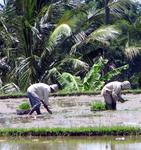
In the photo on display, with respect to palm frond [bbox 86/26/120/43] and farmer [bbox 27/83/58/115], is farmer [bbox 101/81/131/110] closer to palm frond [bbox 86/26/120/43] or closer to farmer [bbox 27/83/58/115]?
farmer [bbox 27/83/58/115]

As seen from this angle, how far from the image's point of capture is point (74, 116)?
15273 millimetres

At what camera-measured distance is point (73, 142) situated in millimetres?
10797

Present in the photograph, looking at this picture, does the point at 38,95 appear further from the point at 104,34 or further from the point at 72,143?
the point at 104,34

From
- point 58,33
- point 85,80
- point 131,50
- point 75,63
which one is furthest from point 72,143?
point 131,50

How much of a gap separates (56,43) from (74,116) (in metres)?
11.0

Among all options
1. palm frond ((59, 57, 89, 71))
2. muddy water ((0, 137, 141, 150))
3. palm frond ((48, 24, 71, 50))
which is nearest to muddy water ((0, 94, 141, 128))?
muddy water ((0, 137, 141, 150))

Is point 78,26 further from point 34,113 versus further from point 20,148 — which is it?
point 20,148

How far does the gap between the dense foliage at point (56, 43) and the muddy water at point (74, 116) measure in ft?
15.2

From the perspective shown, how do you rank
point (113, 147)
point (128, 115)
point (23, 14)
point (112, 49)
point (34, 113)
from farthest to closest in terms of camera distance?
point (112, 49) < point (23, 14) < point (34, 113) < point (128, 115) < point (113, 147)

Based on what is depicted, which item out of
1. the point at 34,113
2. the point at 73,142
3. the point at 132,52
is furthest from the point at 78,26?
the point at 73,142

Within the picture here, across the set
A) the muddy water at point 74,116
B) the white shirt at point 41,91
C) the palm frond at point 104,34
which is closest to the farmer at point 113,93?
the muddy water at point 74,116

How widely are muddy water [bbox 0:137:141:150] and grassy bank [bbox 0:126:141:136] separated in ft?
0.67

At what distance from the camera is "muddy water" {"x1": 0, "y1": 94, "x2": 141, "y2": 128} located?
13.4 m

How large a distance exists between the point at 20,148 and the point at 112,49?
22527mm
